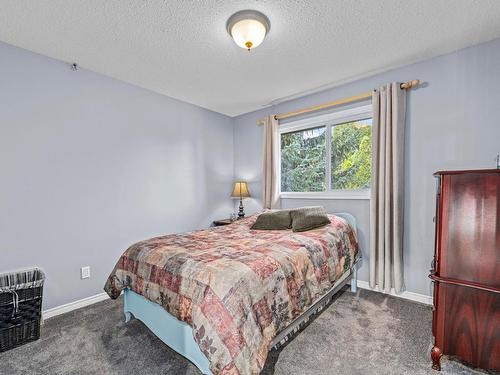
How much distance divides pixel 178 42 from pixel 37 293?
238 cm

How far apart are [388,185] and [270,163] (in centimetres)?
160

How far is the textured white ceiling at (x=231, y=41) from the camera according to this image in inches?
67.7

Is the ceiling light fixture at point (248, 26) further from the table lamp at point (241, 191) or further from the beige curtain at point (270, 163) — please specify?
A: the table lamp at point (241, 191)

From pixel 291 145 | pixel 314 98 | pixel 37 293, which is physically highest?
pixel 314 98

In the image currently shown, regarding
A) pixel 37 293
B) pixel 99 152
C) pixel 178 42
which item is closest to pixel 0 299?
pixel 37 293

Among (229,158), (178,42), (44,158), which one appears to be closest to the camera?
(178,42)

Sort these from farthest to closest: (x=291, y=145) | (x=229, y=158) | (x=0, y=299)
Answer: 1. (x=229, y=158)
2. (x=291, y=145)
3. (x=0, y=299)

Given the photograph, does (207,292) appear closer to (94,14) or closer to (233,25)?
(233,25)

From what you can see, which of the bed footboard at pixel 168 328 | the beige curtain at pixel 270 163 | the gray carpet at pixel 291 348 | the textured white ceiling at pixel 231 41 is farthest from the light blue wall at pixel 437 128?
the bed footboard at pixel 168 328

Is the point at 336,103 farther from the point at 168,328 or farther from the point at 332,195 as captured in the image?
the point at 168,328

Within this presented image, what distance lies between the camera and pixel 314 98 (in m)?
3.25

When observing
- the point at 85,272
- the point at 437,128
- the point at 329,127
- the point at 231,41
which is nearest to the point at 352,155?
the point at 329,127

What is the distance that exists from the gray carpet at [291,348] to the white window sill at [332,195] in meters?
1.21

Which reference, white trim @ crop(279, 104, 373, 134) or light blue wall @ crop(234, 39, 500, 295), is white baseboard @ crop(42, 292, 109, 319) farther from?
white trim @ crop(279, 104, 373, 134)
